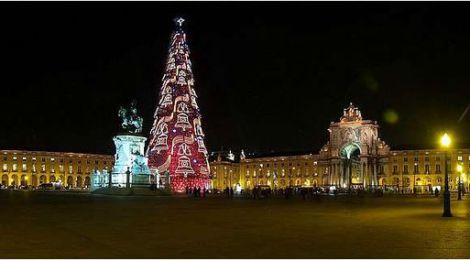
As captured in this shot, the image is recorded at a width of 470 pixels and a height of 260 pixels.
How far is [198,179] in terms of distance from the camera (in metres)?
78.1

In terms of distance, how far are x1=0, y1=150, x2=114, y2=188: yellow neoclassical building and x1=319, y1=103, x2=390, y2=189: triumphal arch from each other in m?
63.0

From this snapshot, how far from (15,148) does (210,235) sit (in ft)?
471

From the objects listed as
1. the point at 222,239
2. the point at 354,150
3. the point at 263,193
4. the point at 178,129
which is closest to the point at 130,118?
the point at 178,129

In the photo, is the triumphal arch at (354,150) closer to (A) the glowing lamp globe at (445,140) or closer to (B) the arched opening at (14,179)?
(B) the arched opening at (14,179)

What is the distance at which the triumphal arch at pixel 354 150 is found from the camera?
14750 centimetres

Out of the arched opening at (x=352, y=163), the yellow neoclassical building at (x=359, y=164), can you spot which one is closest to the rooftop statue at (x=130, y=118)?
the yellow neoclassical building at (x=359, y=164)

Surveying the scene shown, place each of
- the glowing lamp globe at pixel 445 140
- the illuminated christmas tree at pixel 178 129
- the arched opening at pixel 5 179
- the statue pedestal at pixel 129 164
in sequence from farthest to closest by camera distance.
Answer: the arched opening at pixel 5 179
the illuminated christmas tree at pixel 178 129
the statue pedestal at pixel 129 164
the glowing lamp globe at pixel 445 140

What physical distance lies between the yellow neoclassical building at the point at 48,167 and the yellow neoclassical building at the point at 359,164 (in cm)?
4433

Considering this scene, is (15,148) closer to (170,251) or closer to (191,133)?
(191,133)

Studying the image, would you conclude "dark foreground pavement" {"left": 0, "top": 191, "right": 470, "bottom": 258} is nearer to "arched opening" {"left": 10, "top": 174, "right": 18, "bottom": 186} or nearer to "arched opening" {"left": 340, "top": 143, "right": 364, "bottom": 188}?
"arched opening" {"left": 340, "top": 143, "right": 364, "bottom": 188}

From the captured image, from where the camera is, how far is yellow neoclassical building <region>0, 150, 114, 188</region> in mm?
146000

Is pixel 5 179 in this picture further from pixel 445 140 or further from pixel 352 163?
pixel 445 140

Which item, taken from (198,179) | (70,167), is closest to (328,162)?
(70,167)

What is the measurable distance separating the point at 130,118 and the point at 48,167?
98.0 metres
